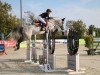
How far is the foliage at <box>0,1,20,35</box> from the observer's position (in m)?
50.1

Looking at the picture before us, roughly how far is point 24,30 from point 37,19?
142 centimetres

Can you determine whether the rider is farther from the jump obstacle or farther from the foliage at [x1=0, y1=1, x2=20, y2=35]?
the foliage at [x1=0, y1=1, x2=20, y2=35]

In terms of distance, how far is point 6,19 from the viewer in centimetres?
5119

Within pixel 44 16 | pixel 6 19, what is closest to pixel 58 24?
pixel 44 16

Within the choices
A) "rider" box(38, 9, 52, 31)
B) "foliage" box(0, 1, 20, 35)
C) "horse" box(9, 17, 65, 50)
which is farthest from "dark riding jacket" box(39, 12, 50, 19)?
"foliage" box(0, 1, 20, 35)

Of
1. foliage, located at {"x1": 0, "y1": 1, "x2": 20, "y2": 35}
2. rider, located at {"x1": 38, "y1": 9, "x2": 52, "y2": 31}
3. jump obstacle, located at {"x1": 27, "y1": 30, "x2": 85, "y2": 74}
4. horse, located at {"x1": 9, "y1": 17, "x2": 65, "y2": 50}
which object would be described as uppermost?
foliage, located at {"x1": 0, "y1": 1, "x2": 20, "y2": 35}

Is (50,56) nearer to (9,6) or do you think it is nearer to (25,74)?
(25,74)

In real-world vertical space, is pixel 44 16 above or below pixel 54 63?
above

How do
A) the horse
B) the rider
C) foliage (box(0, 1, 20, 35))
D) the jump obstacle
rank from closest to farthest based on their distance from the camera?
the jump obstacle → the rider → the horse → foliage (box(0, 1, 20, 35))

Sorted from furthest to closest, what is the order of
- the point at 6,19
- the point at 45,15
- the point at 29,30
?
the point at 6,19 → the point at 29,30 → the point at 45,15

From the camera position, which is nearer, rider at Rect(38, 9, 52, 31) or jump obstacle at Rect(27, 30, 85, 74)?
jump obstacle at Rect(27, 30, 85, 74)

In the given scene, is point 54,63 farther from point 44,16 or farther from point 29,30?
point 29,30

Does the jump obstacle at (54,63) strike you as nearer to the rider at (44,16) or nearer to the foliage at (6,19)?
the rider at (44,16)

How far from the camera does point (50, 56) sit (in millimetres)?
16734
